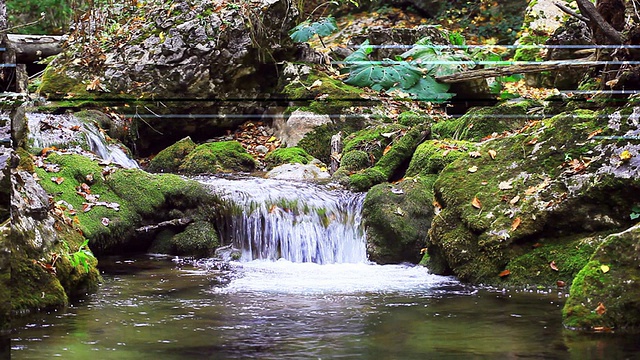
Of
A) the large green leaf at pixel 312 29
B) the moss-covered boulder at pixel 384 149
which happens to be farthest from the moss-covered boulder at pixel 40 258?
the moss-covered boulder at pixel 384 149

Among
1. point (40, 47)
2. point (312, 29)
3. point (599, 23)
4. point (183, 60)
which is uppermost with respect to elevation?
point (40, 47)

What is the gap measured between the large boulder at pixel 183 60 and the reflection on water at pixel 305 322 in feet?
4.85

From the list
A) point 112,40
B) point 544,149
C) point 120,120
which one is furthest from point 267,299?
point 120,120

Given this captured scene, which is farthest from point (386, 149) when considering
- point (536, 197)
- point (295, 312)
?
point (295, 312)

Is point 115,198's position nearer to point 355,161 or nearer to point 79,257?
point 79,257

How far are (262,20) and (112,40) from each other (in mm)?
2180

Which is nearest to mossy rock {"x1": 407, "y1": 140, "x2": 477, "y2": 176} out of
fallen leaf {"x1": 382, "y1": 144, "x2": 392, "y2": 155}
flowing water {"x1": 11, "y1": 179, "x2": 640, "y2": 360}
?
fallen leaf {"x1": 382, "y1": 144, "x2": 392, "y2": 155}

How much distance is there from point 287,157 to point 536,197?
2.80 m

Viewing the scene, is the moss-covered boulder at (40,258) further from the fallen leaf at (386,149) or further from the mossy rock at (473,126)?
the mossy rock at (473,126)

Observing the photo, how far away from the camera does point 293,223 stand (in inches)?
215

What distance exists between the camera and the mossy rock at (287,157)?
6.07 metres

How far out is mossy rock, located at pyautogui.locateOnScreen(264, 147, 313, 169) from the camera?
19.9ft

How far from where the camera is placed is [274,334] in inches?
109

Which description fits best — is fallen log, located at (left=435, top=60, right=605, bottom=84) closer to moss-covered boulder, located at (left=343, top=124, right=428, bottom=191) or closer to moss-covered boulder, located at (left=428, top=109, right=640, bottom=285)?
moss-covered boulder, located at (left=428, top=109, right=640, bottom=285)
